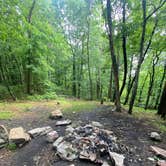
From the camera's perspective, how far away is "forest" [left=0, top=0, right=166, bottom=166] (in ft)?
10.6

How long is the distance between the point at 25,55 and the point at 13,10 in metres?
5.34

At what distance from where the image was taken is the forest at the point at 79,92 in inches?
127

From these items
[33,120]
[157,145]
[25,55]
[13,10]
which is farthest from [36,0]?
[157,145]

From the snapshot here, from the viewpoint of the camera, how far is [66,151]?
3127mm

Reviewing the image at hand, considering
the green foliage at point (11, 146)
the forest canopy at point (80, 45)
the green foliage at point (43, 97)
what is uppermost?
the forest canopy at point (80, 45)

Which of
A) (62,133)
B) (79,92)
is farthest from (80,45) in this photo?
(62,133)

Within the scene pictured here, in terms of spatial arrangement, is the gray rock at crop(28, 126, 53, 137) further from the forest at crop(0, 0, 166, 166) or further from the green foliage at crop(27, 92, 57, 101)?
the green foliage at crop(27, 92, 57, 101)

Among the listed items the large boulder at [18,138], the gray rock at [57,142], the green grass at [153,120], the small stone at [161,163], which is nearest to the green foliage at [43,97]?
the green grass at [153,120]

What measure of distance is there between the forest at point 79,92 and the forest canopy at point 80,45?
4cm

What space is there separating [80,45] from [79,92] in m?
4.49

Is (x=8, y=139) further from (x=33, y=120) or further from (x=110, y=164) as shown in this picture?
(x=110, y=164)

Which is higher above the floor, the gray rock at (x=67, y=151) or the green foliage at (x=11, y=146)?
the gray rock at (x=67, y=151)

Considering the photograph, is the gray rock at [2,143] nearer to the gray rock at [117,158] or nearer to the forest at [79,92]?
the forest at [79,92]

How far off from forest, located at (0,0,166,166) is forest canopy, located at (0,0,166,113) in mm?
41
